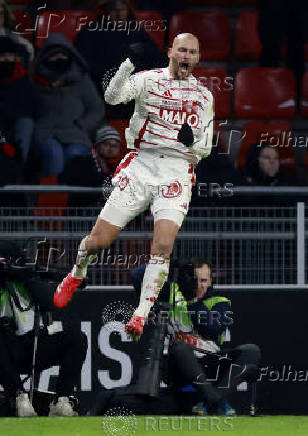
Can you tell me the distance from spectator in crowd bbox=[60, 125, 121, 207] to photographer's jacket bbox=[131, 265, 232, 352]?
149 centimetres

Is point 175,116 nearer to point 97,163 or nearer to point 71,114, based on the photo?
point 97,163

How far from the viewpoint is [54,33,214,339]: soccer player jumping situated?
8.76 meters

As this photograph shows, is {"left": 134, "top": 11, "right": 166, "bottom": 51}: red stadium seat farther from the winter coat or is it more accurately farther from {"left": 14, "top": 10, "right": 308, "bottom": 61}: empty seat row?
the winter coat

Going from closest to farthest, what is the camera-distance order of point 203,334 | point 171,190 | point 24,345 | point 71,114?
point 171,190, point 24,345, point 203,334, point 71,114

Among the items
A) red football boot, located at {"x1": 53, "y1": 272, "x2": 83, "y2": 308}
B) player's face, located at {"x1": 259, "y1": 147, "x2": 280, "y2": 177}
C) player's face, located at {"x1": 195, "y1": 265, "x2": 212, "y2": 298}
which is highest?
player's face, located at {"x1": 259, "y1": 147, "x2": 280, "y2": 177}

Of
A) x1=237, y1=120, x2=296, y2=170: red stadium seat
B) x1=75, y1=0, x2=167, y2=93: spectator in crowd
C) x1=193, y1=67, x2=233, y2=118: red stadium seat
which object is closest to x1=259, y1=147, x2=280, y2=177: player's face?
x1=237, y1=120, x2=296, y2=170: red stadium seat

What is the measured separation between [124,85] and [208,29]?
5.39 meters

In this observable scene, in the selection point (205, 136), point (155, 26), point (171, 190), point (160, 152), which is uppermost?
point (155, 26)

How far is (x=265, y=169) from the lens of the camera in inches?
462

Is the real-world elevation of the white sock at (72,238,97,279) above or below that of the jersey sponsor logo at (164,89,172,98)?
below

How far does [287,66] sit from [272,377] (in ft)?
14.1

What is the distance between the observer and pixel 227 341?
1080cm

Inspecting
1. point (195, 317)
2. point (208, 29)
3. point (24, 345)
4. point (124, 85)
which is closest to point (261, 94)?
point (208, 29)

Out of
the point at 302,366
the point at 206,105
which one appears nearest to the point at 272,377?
the point at 302,366
